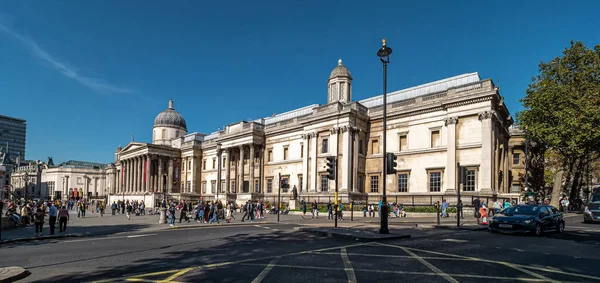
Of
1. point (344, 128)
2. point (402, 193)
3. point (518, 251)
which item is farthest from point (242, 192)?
point (518, 251)

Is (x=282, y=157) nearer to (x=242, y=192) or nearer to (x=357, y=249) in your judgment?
(x=242, y=192)

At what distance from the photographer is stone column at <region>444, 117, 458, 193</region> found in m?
33.1

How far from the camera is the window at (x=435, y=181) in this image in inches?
1372

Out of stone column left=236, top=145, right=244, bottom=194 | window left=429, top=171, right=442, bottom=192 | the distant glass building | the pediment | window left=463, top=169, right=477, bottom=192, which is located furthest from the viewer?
the distant glass building

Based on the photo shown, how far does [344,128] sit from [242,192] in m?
19.9

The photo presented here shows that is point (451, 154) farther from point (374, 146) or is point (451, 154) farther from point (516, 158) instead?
point (516, 158)

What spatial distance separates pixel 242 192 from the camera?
5191 centimetres

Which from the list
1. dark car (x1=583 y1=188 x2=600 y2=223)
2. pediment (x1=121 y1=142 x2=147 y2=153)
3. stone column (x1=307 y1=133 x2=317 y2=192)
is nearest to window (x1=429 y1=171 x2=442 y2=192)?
stone column (x1=307 y1=133 x2=317 y2=192)

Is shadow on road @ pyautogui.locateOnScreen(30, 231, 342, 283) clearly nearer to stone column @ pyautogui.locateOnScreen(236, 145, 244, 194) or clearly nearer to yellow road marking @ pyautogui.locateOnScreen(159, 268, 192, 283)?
yellow road marking @ pyautogui.locateOnScreen(159, 268, 192, 283)

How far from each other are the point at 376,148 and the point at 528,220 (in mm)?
25518

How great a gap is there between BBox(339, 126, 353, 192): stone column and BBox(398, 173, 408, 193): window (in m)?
5.03

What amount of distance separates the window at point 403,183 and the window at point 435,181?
2.67m

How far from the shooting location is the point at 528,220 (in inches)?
607

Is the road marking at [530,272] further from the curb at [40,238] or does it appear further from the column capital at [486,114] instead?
the column capital at [486,114]
